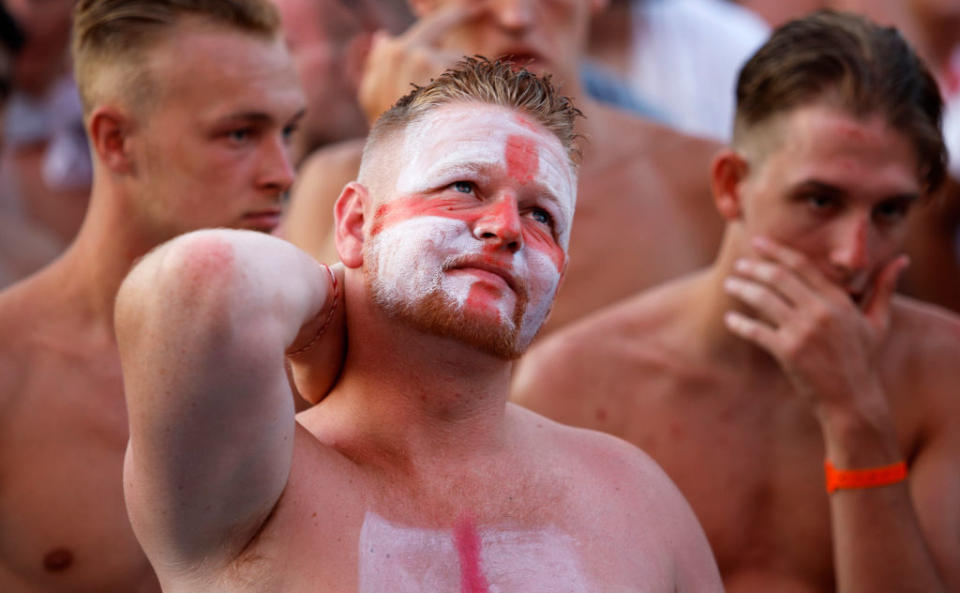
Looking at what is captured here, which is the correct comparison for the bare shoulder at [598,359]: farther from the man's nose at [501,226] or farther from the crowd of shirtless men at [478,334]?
the man's nose at [501,226]

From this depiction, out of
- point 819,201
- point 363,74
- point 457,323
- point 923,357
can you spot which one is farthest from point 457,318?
point 363,74

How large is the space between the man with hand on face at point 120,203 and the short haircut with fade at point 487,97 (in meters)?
0.87

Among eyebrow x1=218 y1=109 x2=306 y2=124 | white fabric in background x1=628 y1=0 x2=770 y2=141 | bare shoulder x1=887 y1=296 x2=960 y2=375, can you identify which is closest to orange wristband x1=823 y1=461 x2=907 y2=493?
bare shoulder x1=887 y1=296 x2=960 y2=375

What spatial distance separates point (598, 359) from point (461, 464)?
4.94 feet

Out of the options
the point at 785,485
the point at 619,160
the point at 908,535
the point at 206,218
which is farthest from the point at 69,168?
the point at 908,535

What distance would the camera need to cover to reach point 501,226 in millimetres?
2566

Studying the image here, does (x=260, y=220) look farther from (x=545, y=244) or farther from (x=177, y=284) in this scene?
(x=177, y=284)

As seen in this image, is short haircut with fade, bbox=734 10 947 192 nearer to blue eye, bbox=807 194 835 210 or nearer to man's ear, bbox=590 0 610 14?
blue eye, bbox=807 194 835 210

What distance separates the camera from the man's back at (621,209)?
4859 mm

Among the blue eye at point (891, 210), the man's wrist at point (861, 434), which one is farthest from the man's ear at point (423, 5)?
the man's wrist at point (861, 434)

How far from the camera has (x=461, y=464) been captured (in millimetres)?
2656

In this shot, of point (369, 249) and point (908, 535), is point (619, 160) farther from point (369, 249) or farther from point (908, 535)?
point (369, 249)

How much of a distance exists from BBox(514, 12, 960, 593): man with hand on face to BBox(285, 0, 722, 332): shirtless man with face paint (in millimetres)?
698

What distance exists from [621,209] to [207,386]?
304cm
